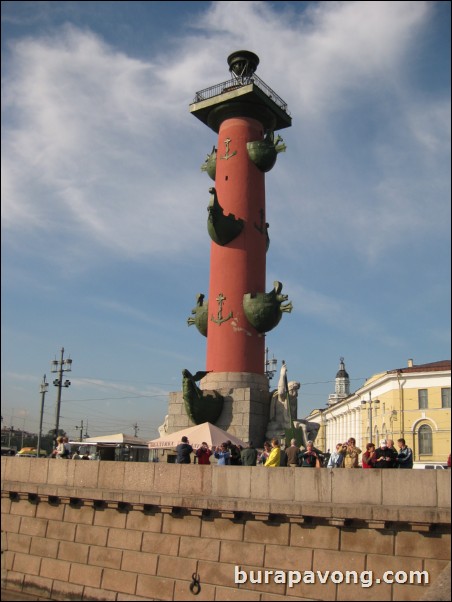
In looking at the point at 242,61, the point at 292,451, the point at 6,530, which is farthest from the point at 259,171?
the point at 6,530

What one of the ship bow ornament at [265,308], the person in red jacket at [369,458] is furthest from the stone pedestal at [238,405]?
the person in red jacket at [369,458]

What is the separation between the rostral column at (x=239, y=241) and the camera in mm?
19328

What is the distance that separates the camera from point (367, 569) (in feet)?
30.0

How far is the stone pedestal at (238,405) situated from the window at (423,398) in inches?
1160

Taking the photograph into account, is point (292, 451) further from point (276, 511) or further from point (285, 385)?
point (285, 385)

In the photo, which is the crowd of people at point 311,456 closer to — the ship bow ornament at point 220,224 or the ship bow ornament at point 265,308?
the ship bow ornament at point 265,308

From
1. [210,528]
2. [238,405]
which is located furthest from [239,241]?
[210,528]

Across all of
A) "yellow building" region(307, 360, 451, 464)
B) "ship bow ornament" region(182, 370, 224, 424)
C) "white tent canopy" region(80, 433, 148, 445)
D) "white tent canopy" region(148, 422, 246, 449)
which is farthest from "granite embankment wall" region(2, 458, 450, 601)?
"yellow building" region(307, 360, 451, 464)

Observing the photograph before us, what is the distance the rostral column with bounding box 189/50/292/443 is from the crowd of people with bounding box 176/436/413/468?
555cm

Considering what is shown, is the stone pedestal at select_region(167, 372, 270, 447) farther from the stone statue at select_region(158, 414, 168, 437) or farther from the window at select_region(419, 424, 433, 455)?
the window at select_region(419, 424, 433, 455)

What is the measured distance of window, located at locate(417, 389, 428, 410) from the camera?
45281 mm

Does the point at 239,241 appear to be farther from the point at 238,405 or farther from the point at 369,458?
the point at 369,458

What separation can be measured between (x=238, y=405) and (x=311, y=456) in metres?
6.88

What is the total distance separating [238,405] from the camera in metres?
18.2
